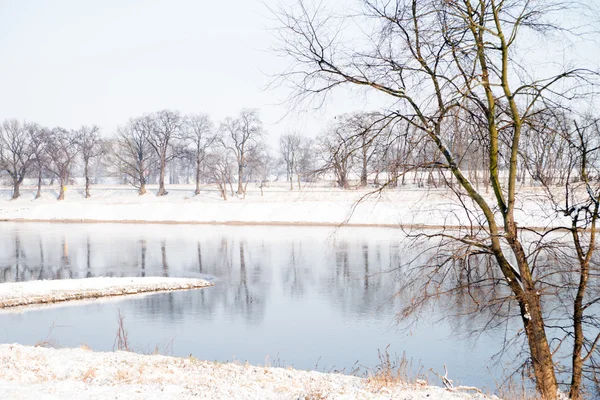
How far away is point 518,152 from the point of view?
794cm

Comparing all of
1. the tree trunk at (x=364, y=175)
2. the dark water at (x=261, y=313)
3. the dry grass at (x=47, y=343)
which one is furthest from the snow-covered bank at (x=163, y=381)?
the dry grass at (x=47, y=343)

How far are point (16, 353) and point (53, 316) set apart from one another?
305 inches

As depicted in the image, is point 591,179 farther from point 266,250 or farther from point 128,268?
point 266,250

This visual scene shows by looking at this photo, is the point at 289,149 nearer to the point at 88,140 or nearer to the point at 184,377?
the point at 88,140

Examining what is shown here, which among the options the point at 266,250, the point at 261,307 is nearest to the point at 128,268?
the point at 266,250

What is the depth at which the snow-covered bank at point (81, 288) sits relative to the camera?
63.0ft

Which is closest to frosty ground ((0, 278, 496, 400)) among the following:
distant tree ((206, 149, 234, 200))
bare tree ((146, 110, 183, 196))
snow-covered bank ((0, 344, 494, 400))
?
snow-covered bank ((0, 344, 494, 400))

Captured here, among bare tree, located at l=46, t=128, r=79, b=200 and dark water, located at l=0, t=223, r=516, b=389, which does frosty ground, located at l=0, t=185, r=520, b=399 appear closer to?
dark water, located at l=0, t=223, r=516, b=389

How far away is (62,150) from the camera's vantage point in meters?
78.1

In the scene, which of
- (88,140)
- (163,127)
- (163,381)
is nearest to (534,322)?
(163,381)

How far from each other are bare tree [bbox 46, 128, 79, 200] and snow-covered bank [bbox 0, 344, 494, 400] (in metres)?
68.4

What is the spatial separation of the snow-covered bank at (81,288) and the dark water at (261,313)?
942mm

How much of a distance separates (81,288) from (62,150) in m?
62.9

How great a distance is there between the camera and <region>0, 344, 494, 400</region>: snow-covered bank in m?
7.45
